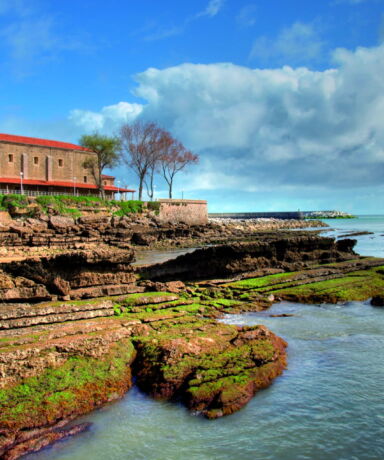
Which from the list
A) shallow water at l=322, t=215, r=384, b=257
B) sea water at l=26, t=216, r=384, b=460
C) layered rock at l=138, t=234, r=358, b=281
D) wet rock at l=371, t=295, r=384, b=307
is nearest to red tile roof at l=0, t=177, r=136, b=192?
shallow water at l=322, t=215, r=384, b=257

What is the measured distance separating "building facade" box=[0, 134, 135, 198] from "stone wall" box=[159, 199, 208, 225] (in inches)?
356

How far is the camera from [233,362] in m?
7.05

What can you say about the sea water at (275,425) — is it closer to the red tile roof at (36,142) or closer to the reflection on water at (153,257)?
the reflection on water at (153,257)

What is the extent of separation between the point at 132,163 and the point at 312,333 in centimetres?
5349

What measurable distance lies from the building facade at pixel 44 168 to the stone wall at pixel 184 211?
9037 mm

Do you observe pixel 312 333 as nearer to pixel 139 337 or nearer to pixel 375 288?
pixel 139 337

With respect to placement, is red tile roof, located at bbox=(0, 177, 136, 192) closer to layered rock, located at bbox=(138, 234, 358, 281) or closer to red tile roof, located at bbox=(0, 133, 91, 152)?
red tile roof, located at bbox=(0, 133, 91, 152)

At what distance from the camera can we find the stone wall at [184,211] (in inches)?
2479

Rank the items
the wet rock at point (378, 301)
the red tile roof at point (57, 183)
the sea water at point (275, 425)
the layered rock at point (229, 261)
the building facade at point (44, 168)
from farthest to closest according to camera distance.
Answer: the building facade at point (44, 168), the red tile roof at point (57, 183), the layered rock at point (229, 261), the wet rock at point (378, 301), the sea water at point (275, 425)

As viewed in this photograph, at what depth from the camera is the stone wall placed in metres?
63.0

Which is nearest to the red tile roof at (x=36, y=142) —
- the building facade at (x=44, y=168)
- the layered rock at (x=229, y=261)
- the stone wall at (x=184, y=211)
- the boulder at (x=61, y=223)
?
the building facade at (x=44, y=168)

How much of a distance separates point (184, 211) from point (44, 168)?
2365 centimetres

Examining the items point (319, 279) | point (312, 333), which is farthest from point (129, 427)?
point (319, 279)

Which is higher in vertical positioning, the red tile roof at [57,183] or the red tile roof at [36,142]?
the red tile roof at [36,142]
